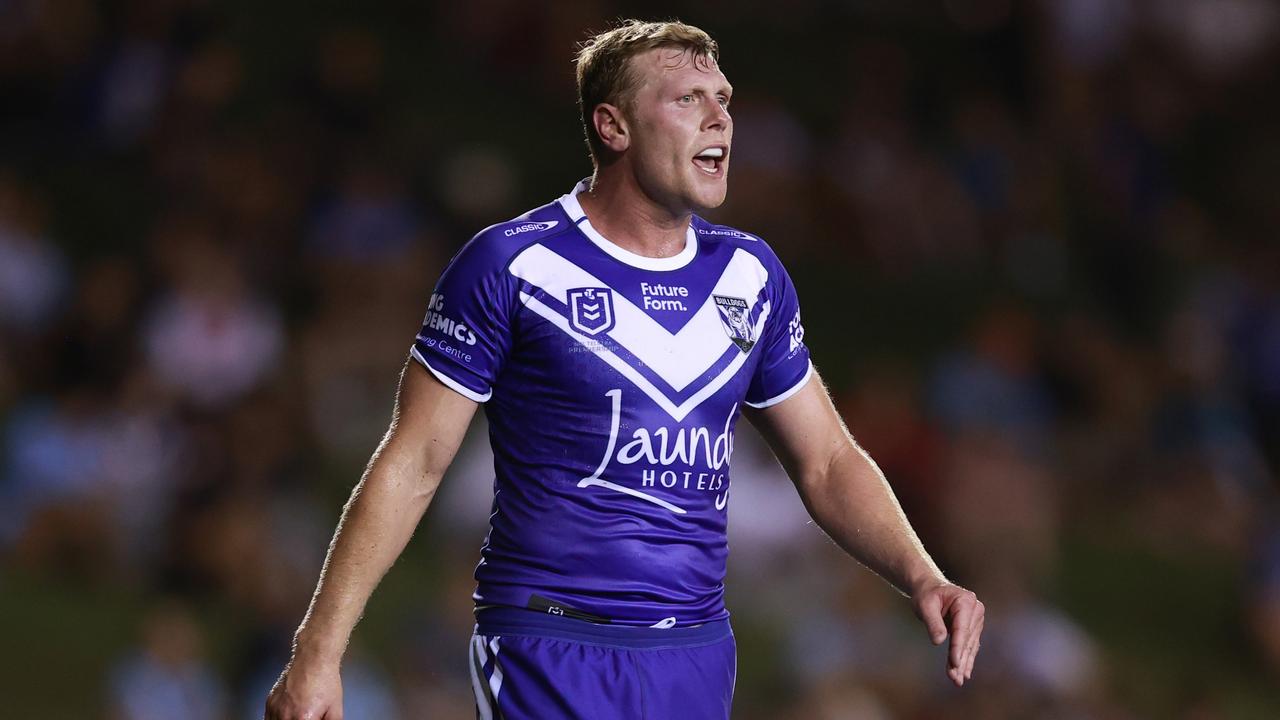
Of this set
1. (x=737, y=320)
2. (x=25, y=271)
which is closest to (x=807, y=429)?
(x=737, y=320)

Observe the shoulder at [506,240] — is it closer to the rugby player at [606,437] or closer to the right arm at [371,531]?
the rugby player at [606,437]

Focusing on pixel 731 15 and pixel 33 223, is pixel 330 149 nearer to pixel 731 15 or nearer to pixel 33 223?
pixel 33 223

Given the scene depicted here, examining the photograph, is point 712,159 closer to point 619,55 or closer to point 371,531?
point 619,55

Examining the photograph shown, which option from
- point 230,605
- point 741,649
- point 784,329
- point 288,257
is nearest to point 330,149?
point 288,257

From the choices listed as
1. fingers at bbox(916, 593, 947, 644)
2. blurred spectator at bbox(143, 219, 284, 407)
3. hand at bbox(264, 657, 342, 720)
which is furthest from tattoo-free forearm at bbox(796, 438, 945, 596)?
blurred spectator at bbox(143, 219, 284, 407)

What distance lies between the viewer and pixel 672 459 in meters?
4.12

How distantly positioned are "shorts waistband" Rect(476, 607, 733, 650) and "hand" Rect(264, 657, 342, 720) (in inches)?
16.8

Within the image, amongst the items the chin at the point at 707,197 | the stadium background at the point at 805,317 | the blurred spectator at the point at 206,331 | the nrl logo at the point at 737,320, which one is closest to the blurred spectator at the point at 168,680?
the stadium background at the point at 805,317

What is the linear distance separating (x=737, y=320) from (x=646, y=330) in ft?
0.95

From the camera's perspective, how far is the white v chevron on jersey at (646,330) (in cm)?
410

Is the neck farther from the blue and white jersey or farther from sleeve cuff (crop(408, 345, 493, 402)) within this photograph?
sleeve cuff (crop(408, 345, 493, 402))

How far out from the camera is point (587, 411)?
408cm

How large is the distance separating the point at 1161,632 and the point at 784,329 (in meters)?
8.14

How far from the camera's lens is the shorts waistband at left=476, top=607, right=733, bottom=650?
13.2 feet
